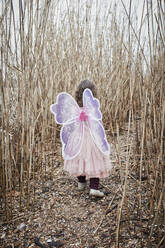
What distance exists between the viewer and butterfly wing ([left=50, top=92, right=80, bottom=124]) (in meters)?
1.04

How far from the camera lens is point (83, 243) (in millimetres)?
797

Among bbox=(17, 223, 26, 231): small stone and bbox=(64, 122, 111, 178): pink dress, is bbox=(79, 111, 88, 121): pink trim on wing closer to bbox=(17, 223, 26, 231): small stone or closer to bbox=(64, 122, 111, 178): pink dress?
bbox=(64, 122, 111, 178): pink dress

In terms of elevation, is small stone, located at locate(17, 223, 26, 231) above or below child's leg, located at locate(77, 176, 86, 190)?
below

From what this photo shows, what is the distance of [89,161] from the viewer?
1091 mm

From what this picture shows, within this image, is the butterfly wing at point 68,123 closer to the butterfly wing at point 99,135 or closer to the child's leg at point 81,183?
the butterfly wing at point 99,135

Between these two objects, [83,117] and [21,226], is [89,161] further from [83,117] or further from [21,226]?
[21,226]

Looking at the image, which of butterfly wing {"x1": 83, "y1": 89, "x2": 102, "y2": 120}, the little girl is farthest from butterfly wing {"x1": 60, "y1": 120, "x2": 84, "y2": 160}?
butterfly wing {"x1": 83, "y1": 89, "x2": 102, "y2": 120}

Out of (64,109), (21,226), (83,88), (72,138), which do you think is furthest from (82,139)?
(21,226)

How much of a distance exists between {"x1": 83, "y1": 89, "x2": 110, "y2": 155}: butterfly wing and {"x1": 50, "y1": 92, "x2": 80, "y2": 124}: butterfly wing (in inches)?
2.5

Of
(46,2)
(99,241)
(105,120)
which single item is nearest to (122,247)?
(99,241)

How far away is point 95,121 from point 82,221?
1.35ft

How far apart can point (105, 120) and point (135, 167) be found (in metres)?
0.68

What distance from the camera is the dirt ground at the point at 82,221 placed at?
0.76 m

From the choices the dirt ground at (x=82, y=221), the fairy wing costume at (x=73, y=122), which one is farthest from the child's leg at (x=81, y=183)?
the fairy wing costume at (x=73, y=122)
